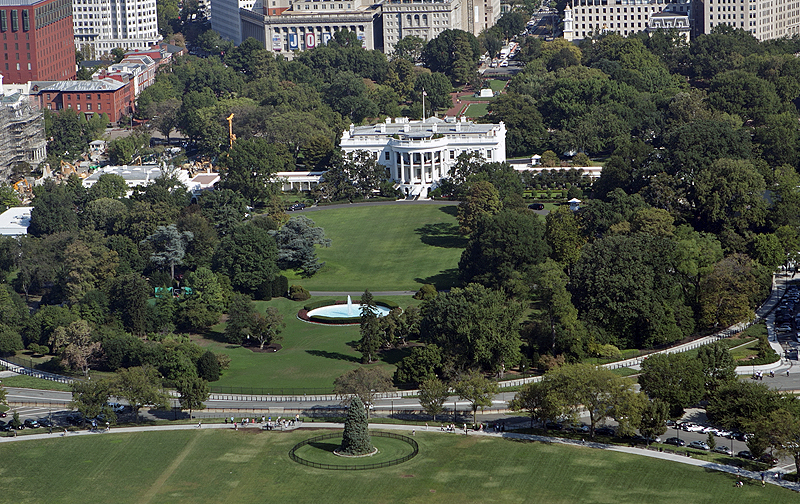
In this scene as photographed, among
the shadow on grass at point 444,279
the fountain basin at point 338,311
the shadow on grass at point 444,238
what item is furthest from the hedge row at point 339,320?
the shadow on grass at point 444,238

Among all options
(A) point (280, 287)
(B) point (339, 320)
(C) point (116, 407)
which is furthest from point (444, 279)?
(C) point (116, 407)

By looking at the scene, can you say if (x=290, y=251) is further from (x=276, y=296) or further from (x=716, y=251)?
(x=716, y=251)

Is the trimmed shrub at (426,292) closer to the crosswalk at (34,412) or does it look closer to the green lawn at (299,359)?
the green lawn at (299,359)

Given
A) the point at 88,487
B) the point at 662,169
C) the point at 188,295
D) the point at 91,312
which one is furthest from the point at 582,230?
the point at 88,487

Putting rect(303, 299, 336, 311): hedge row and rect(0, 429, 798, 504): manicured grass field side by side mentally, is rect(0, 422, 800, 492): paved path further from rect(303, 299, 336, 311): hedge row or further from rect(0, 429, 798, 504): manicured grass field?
rect(303, 299, 336, 311): hedge row

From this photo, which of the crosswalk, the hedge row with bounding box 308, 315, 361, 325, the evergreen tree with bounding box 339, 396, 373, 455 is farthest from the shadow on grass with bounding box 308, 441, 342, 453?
the hedge row with bounding box 308, 315, 361, 325

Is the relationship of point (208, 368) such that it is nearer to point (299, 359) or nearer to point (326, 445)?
point (299, 359)

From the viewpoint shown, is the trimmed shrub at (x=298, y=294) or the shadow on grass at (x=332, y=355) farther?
the trimmed shrub at (x=298, y=294)
